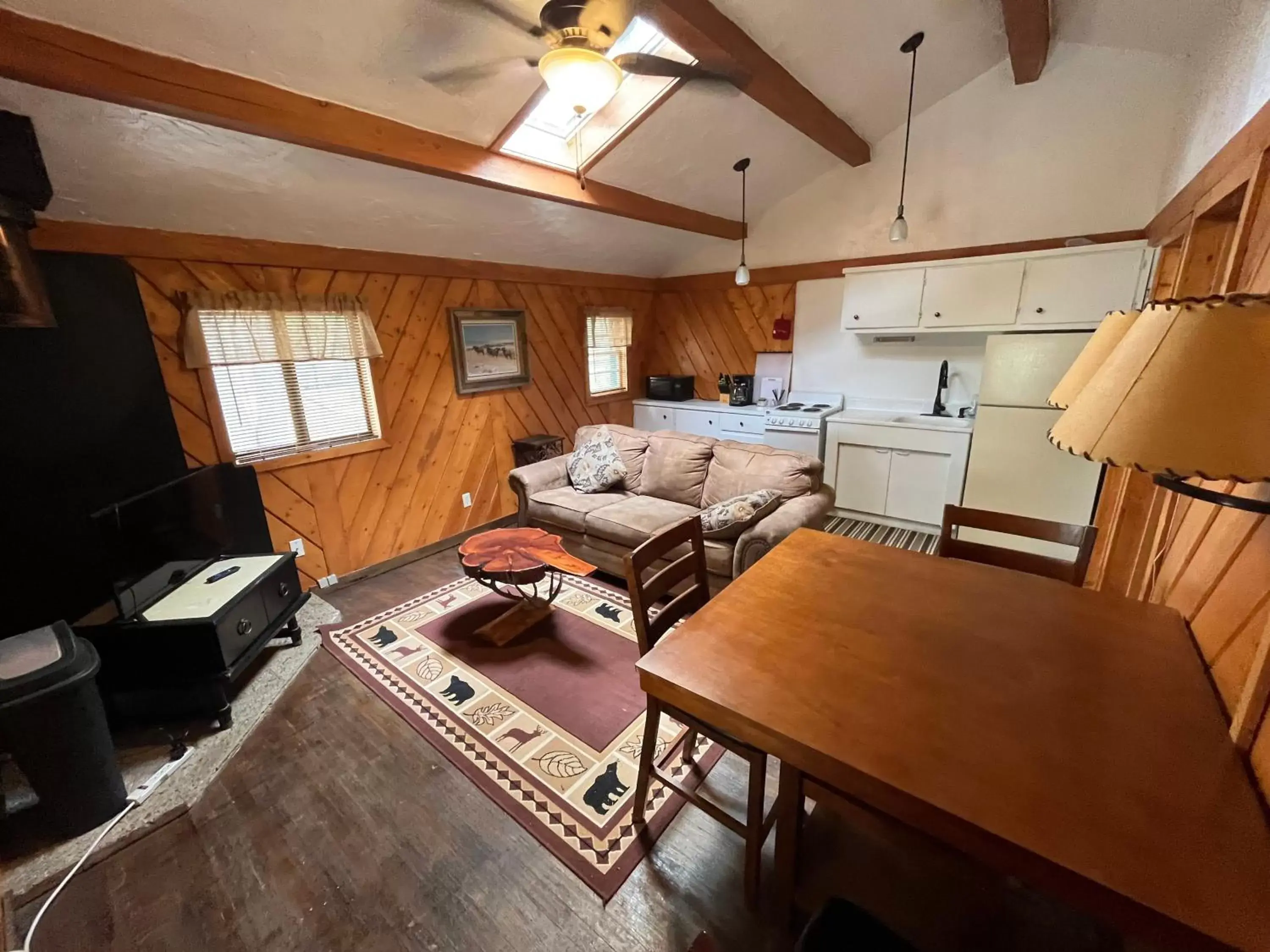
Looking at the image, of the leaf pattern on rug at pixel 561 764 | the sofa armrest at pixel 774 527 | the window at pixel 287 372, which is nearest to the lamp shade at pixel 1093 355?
the sofa armrest at pixel 774 527

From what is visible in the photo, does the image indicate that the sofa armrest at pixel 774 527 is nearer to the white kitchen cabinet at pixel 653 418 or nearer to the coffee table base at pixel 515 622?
the coffee table base at pixel 515 622

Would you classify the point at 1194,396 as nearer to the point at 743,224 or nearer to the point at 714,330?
the point at 743,224

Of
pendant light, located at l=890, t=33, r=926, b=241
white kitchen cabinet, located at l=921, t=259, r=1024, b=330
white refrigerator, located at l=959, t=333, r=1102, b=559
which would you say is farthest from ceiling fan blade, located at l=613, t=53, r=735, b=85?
white refrigerator, located at l=959, t=333, r=1102, b=559

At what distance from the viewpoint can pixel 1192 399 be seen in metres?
0.80

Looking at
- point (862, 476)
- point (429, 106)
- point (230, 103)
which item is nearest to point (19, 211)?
point (230, 103)

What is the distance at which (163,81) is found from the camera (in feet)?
5.44

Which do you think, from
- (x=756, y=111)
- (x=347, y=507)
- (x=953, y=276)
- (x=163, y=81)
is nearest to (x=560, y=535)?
(x=347, y=507)

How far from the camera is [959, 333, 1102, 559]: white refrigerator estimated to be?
317cm

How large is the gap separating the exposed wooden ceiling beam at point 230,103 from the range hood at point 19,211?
1.22ft

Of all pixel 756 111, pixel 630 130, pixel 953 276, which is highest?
pixel 756 111

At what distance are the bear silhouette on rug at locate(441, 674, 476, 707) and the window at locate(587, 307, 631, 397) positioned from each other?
3.35 m

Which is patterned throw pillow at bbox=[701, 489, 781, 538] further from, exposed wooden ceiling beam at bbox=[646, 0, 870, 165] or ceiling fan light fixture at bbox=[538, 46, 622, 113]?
exposed wooden ceiling beam at bbox=[646, 0, 870, 165]

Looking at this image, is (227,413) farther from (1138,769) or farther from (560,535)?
(1138,769)

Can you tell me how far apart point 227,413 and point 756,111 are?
3648 mm
